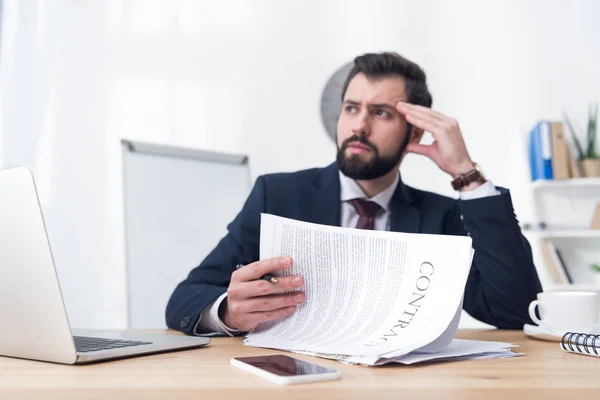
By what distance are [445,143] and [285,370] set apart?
3.03 feet

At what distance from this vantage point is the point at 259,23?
2756 mm

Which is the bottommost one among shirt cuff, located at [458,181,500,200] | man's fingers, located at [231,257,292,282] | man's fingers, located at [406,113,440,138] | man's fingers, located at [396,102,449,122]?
man's fingers, located at [231,257,292,282]

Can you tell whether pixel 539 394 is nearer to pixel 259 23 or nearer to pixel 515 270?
pixel 515 270

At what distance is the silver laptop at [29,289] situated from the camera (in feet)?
1.90

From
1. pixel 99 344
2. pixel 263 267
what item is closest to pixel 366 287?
pixel 263 267

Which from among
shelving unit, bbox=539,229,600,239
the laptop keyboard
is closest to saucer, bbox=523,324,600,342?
the laptop keyboard

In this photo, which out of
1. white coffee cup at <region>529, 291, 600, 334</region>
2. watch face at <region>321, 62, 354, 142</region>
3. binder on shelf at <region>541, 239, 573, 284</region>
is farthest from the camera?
watch face at <region>321, 62, 354, 142</region>

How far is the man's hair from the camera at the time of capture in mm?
1534

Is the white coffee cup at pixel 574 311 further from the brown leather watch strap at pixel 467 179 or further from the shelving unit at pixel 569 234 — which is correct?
the shelving unit at pixel 569 234

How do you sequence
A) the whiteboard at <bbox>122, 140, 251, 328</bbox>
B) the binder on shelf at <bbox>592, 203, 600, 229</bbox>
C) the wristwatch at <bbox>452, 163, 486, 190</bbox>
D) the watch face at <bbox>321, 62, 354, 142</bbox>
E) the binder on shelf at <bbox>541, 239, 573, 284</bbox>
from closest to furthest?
the wristwatch at <bbox>452, 163, 486, 190</bbox>, the whiteboard at <bbox>122, 140, 251, 328</bbox>, the binder on shelf at <bbox>541, 239, 573, 284</bbox>, the binder on shelf at <bbox>592, 203, 600, 229</bbox>, the watch face at <bbox>321, 62, 354, 142</bbox>

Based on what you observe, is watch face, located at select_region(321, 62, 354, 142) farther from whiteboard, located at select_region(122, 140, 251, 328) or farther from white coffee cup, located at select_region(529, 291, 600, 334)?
white coffee cup, located at select_region(529, 291, 600, 334)

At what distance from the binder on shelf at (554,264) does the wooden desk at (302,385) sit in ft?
6.55

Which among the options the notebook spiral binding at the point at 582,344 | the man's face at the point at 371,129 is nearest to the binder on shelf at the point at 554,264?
the man's face at the point at 371,129

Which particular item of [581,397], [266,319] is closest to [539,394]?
[581,397]
